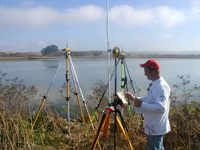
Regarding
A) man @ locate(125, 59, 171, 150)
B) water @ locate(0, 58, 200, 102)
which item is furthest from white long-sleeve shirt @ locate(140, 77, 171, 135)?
water @ locate(0, 58, 200, 102)

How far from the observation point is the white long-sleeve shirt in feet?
5.09

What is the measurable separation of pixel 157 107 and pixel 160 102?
57 millimetres

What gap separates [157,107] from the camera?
Answer: 1.54m

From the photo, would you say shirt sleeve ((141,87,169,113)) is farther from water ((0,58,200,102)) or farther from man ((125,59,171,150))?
water ((0,58,200,102))

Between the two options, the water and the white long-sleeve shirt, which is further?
the water

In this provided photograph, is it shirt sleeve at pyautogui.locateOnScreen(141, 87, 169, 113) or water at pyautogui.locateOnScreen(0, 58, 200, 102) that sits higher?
shirt sleeve at pyautogui.locateOnScreen(141, 87, 169, 113)

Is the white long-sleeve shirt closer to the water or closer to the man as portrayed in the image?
the man

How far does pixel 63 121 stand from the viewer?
386cm

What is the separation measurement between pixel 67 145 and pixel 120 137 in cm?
93

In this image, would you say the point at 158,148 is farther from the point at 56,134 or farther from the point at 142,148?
the point at 56,134

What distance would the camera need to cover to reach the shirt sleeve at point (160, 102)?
154cm

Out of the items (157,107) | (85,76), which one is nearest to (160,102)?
(157,107)

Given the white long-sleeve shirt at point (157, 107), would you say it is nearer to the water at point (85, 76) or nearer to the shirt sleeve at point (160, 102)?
the shirt sleeve at point (160, 102)

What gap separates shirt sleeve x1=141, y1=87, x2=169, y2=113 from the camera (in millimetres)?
1538
